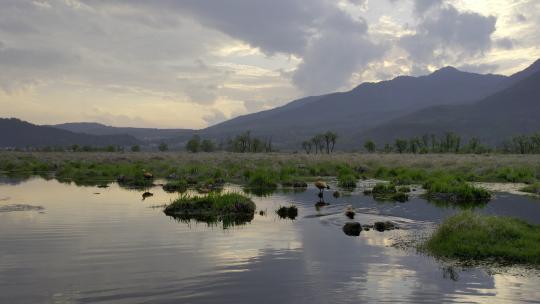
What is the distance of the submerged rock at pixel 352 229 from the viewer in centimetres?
2147

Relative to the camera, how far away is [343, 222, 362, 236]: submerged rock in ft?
70.5

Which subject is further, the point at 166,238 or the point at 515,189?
the point at 515,189

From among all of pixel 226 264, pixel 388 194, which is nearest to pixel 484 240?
pixel 226 264

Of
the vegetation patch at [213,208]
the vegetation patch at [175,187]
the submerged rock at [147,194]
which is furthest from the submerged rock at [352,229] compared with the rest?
the vegetation patch at [175,187]

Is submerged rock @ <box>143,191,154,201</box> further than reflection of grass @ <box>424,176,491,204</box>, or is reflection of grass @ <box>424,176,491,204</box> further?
submerged rock @ <box>143,191,154,201</box>

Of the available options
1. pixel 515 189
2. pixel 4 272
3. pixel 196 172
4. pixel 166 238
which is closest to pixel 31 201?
pixel 166 238

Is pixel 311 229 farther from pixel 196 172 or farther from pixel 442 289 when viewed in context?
pixel 196 172

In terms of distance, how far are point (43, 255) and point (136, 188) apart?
2494 cm

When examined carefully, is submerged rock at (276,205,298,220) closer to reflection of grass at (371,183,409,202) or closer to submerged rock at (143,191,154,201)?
reflection of grass at (371,183,409,202)

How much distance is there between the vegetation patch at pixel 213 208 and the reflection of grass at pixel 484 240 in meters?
10.6

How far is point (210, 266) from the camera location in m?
15.8

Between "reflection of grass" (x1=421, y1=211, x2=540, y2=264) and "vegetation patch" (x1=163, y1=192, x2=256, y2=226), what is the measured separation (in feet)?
34.9

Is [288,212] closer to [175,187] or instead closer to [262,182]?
[175,187]

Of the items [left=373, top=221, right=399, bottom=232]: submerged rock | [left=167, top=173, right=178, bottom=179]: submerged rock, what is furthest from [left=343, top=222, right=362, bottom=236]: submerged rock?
[left=167, top=173, right=178, bottom=179]: submerged rock
